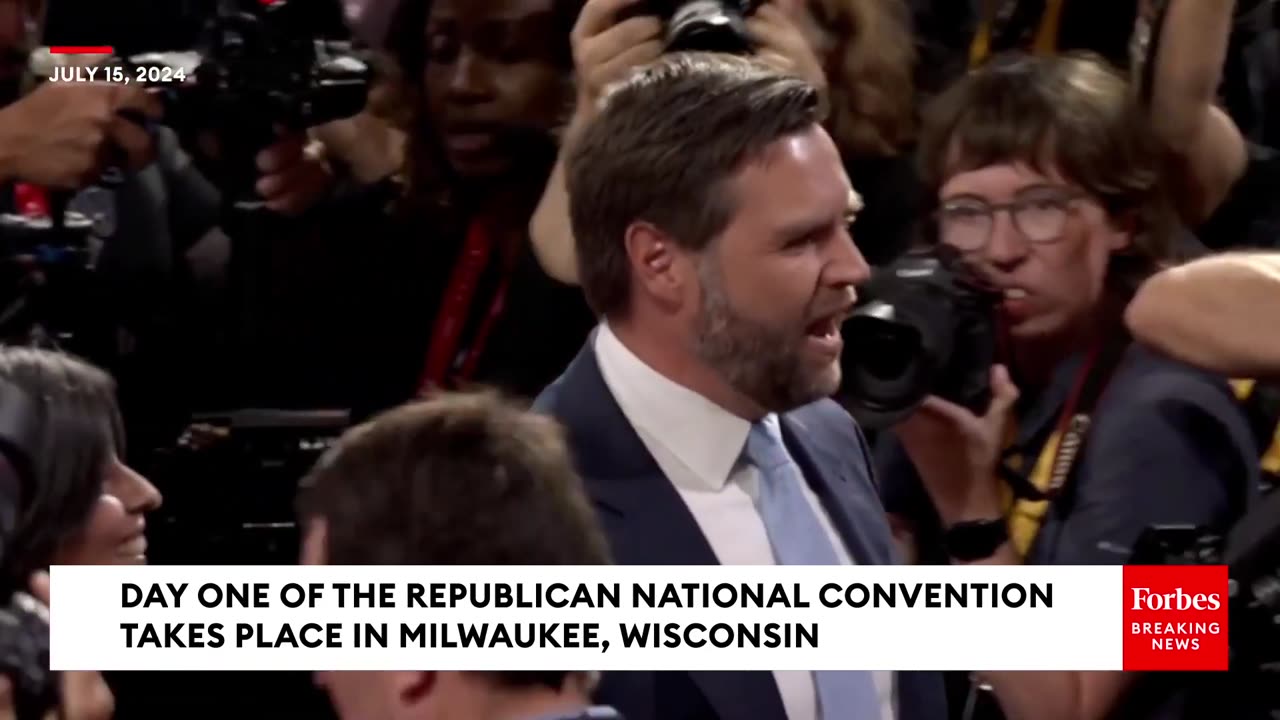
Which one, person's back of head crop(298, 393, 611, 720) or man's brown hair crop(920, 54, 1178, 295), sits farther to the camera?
man's brown hair crop(920, 54, 1178, 295)

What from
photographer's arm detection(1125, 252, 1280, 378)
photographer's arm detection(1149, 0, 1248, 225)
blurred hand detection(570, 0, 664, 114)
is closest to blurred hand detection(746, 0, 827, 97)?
blurred hand detection(570, 0, 664, 114)

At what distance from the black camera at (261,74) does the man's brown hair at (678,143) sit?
665 millimetres

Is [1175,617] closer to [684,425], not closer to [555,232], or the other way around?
[684,425]

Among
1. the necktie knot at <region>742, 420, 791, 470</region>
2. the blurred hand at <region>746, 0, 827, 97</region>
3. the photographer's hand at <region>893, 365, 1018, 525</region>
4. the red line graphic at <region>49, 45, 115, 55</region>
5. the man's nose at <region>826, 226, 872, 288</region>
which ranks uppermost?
the blurred hand at <region>746, 0, 827, 97</region>

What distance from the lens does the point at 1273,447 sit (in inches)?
82.6

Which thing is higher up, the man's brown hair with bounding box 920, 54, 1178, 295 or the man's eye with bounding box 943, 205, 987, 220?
the man's brown hair with bounding box 920, 54, 1178, 295

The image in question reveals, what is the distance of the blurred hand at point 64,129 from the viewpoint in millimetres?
2371

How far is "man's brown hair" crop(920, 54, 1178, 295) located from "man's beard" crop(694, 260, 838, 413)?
1.88ft

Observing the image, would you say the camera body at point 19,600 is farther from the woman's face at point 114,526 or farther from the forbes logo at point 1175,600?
the forbes logo at point 1175,600

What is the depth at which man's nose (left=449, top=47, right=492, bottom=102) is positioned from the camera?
8.16 ft

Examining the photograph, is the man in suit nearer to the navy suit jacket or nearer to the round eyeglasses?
the navy suit jacket

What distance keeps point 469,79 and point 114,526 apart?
2.85 ft

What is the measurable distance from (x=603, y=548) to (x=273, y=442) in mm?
991

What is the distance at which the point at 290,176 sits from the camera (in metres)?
2.48
